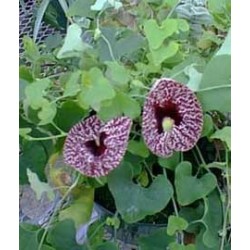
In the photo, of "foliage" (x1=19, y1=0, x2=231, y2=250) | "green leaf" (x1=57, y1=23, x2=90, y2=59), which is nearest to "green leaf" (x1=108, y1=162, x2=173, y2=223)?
"foliage" (x1=19, y1=0, x2=231, y2=250)

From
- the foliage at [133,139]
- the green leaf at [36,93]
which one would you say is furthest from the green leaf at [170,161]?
the green leaf at [36,93]

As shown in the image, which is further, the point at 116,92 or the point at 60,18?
the point at 60,18

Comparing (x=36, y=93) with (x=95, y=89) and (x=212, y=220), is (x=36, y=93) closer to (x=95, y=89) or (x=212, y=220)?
(x=95, y=89)

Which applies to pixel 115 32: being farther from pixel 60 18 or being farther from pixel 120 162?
pixel 60 18

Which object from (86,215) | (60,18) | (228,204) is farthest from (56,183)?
(60,18)

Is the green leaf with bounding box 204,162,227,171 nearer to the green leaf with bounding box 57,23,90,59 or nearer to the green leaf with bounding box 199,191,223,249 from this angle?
the green leaf with bounding box 199,191,223,249
